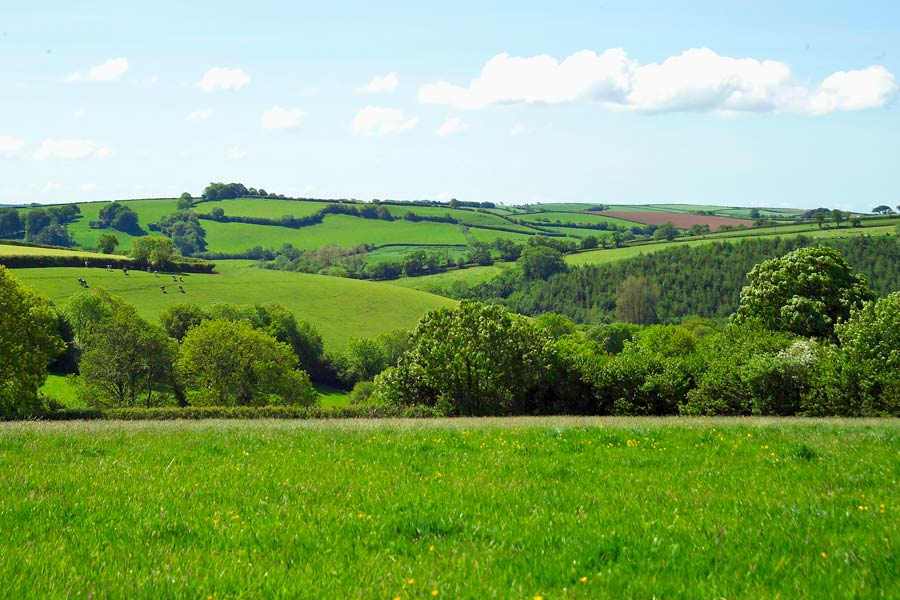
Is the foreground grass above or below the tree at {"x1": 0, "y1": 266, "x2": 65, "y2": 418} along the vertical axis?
above

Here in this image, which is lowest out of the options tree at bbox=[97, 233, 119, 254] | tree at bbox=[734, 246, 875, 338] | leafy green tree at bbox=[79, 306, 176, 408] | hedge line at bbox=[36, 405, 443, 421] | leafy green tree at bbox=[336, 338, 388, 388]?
leafy green tree at bbox=[336, 338, 388, 388]

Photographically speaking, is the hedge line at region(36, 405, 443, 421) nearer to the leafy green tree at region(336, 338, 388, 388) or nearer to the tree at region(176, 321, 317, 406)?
the tree at region(176, 321, 317, 406)

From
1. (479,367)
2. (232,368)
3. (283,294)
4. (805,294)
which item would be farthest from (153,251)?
(805,294)

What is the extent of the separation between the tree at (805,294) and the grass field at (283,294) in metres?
93.6

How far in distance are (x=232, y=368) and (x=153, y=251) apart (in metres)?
93.1

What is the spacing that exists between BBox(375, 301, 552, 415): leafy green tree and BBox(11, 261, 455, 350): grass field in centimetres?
9171

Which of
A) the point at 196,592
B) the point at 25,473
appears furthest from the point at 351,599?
the point at 25,473

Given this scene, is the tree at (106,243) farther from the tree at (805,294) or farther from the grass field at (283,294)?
the tree at (805,294)

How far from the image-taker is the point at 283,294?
15562cm

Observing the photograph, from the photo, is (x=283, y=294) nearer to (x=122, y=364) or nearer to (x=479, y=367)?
(x=122, y=364)

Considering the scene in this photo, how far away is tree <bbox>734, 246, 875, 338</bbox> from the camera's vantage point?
1976 inches

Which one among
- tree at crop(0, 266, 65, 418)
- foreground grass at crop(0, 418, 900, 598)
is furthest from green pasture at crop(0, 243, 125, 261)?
foreground grass at crop(0, 418, 900, 598)

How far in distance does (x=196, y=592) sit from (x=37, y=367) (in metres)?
50.4

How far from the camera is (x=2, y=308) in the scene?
152ft
